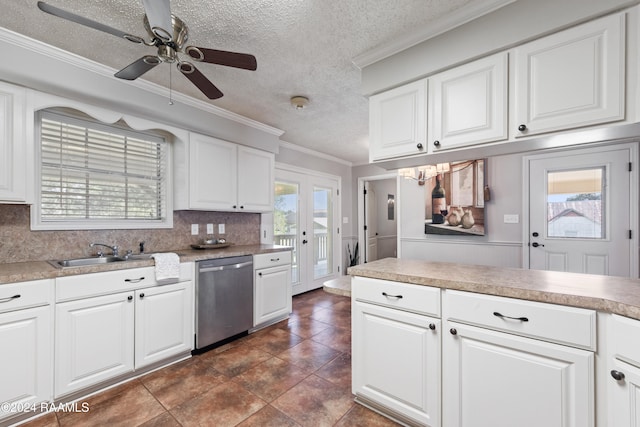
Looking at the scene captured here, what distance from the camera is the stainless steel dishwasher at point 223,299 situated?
2521mm

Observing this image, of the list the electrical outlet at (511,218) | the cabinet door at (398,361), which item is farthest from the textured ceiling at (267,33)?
the electrical outlet at (511,218)

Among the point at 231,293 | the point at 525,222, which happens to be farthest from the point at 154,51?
the point at 525,222

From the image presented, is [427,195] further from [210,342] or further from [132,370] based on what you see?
[132,370]

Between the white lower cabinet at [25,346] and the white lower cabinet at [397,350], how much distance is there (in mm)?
1948

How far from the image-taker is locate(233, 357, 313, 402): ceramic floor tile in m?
1.97

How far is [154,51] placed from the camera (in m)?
2.01

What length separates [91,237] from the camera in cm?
242

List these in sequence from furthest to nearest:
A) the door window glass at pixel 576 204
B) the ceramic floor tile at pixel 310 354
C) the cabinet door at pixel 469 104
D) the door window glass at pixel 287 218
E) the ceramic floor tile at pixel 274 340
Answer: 1. the door window glass at pixel 287 218
2. the door window glass at pixel 576 204
3. the ceramic floor tile at pixel 274 340
4. the ceramic floor tile at pixel 310 354
5. the cabinet door at pixel 469 104

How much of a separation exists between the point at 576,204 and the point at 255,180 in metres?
3.70

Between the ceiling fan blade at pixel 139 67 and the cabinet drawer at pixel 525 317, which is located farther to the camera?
the ceiling fan blade at pixel 139 67

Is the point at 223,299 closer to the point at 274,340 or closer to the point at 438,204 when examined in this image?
the point at 274,340

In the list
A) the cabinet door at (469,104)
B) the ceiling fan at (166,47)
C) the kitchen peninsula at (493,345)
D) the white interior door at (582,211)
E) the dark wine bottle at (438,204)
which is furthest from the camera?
the dark wine bottle at (438,204)

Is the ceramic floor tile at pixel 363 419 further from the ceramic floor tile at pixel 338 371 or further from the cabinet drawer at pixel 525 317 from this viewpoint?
the cabinet drawer at pixel 525 317

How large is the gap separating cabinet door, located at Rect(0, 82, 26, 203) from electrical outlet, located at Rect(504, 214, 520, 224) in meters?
4.66
